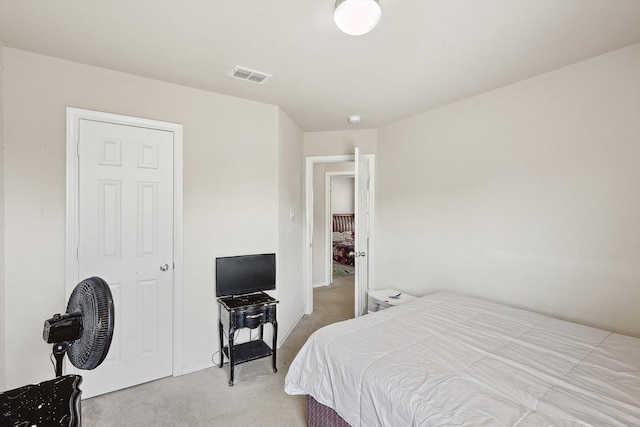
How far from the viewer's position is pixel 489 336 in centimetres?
173

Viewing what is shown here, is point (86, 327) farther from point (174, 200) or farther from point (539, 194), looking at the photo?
point (539, 194)

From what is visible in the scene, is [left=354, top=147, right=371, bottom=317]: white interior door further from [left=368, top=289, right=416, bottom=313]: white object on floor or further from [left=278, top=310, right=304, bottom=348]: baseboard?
[left=278, top=310, right=304, bottom=348]: baseboard

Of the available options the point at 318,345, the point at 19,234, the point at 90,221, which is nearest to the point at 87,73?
the point at 90,221

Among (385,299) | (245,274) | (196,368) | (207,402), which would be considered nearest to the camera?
(207,402)

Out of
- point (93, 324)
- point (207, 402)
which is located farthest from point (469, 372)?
point (207, 402)

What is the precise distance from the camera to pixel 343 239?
733 cm

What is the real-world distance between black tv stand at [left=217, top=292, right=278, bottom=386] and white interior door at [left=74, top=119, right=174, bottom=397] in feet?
1.42

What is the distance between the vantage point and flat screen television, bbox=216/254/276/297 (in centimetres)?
254

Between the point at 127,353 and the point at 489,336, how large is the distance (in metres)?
2.55

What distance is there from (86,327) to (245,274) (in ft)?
5.07

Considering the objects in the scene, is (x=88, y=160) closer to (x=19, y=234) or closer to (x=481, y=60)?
(x=19, y=234)

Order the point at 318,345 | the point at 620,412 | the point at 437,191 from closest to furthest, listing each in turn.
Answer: the point at 620,412 < the point at 318,345 < the point at 437,191

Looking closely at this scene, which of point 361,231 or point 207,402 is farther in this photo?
point 361,231

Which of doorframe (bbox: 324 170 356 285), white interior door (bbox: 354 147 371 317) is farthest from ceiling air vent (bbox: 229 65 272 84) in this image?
doorframe (bbox: 324 170 356 285)
